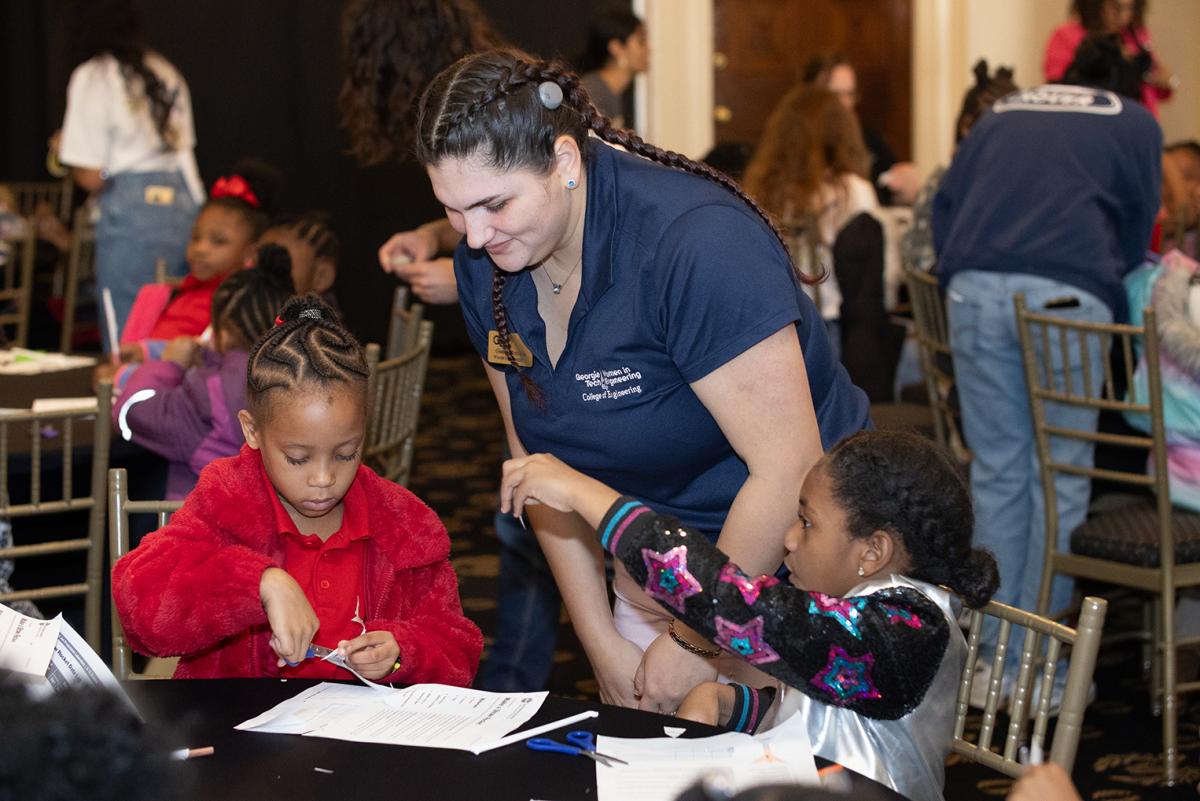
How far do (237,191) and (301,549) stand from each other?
246 cm

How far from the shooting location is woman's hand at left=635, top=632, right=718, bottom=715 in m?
1.91

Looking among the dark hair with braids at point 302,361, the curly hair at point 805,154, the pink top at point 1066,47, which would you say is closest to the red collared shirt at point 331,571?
the dark hair with braids at point 302,361

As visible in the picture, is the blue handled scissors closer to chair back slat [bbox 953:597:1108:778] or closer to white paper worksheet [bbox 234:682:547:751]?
white paper worksheet [bbox 234:682:547:751]

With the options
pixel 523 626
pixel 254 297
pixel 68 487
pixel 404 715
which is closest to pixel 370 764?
pixel 404 715

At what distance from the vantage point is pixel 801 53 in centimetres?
849

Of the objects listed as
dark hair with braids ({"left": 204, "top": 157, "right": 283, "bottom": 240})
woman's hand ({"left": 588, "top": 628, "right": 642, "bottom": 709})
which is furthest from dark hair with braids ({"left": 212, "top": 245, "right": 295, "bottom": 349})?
woman's hand ({"left": 588, "top": 628, "right": 642, "bottom": 709})

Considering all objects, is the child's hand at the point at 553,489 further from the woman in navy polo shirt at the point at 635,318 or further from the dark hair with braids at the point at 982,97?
the dark hair with braids at the point at 982,97

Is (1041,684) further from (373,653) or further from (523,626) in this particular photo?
(523,626)

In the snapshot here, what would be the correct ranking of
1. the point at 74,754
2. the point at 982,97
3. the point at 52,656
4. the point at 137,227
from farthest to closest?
the point at 137,227, the point at 982,97, the point at 52,656, the point at 74,754

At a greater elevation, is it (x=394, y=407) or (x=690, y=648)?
(x=394, y=407)

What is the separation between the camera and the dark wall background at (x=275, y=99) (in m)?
7.54

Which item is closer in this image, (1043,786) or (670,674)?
(1043,786)

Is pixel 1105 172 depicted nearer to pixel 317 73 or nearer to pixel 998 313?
pixel 998 313

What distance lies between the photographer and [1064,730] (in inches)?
63.5
